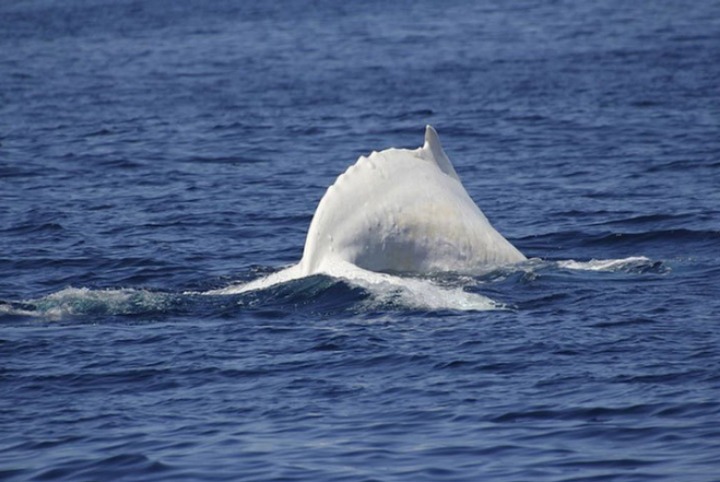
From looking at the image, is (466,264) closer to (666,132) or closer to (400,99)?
(666,132)

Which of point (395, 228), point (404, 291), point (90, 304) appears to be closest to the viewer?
point (404, 291)

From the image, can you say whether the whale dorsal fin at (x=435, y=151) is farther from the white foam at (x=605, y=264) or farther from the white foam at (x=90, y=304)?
the white foam at (x=90, y=304)

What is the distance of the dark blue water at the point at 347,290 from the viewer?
12.0m

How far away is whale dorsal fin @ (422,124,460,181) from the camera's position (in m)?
17.6

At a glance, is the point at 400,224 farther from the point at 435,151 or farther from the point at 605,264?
the point at 605,264

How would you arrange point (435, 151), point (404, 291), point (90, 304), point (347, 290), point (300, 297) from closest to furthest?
point (404, 291)
point (347, 290)
point (300, 297)
point (90, 304)
point (435, 151)

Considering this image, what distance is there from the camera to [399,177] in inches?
677

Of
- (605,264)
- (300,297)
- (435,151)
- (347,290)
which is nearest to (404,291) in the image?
(347,290)

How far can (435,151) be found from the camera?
17.7m

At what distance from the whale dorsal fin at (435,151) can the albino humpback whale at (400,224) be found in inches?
0.5

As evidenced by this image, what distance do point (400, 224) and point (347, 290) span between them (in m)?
1.27

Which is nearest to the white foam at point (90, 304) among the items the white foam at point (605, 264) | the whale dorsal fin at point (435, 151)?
the whale dorsal fin at point (435, 151)

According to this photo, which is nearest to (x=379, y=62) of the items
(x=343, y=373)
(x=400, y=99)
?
(x=400, y=99)

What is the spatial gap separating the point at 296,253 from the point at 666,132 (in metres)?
12.4
